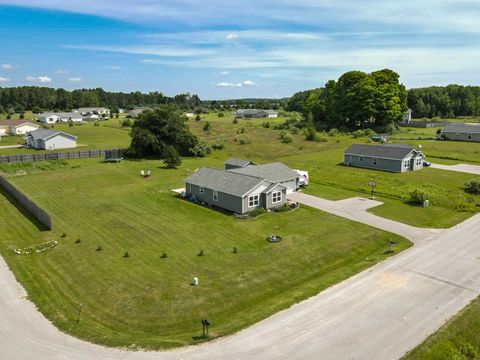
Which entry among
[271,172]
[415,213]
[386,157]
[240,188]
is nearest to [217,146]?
[386,157]

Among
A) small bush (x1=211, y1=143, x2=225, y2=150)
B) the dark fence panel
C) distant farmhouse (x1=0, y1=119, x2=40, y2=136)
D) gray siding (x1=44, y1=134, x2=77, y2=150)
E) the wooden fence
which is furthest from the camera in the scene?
distant farmhouse (x1=0, y1=119, x2=40, y2=136)

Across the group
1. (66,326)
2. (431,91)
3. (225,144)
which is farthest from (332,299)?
(431,91)

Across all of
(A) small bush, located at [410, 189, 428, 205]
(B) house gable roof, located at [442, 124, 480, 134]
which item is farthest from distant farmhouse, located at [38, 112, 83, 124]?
(A) small bush, located at [410, 189, 428, 205]

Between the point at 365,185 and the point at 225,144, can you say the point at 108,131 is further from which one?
the point at 365,185

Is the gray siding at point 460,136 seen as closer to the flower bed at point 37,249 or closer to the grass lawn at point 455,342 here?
the grass lawn at point 455,342

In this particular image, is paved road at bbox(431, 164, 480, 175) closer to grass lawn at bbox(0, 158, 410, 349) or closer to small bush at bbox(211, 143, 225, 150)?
grass lawn at bbox(0, 158, 410, 349)

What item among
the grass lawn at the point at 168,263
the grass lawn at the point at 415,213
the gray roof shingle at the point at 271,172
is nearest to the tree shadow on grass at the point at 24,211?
the grass lawn at the point at 168,263
